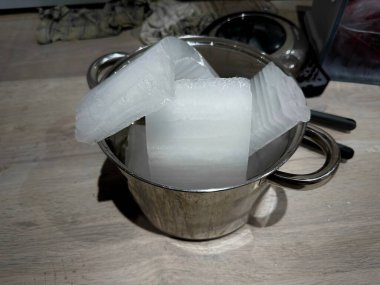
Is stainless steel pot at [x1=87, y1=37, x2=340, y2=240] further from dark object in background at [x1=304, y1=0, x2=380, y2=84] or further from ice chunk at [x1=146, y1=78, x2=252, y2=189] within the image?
dark object in background at [x1=304, y1=0, x2=380, y2=84]

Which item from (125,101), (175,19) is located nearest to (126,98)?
(125,101)

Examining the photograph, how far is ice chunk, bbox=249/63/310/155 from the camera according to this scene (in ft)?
1.75

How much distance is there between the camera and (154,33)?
109 cm

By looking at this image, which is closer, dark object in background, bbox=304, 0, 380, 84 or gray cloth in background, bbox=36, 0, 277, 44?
dark object in background, bbox=304, 0, 380, 84

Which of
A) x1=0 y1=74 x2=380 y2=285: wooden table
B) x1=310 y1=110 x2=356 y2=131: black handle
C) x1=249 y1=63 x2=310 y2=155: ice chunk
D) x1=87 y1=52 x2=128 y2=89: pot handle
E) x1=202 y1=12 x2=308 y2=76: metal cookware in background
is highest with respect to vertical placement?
x1=249 y1=63 x2=310 y2=155: ice chunk

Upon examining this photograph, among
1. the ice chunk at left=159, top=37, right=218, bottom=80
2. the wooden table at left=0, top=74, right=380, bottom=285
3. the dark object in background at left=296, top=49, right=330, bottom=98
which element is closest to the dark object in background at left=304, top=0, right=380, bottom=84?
the dark object in background at left=296, top=49, right=330, bottom=98

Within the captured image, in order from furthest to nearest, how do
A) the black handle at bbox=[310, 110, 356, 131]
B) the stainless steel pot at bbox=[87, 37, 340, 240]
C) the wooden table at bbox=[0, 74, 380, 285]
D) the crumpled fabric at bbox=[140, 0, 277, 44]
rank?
1. the crumpled fabric at bbox=[140, 0, 277, 44]
2. the black handle at bbox=[310, 110, 356, 131]
3. the wooden table at bbox=[0, 74, 380, 285]
4. the stainless steel pot at bbox=[87, 37, 340, 240]

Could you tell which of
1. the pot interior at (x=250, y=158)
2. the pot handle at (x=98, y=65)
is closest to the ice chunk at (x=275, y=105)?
the pot interior at (x=250, y=158)

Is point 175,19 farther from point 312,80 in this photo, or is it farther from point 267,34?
point 312,80

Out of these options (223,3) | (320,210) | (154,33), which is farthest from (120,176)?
(223,3)

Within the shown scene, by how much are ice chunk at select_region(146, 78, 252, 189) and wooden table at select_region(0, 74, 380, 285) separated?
187 mm

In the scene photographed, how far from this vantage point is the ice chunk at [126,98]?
51 centimetres

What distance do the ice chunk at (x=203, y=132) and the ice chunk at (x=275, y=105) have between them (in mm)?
45

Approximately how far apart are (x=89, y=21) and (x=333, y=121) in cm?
78
